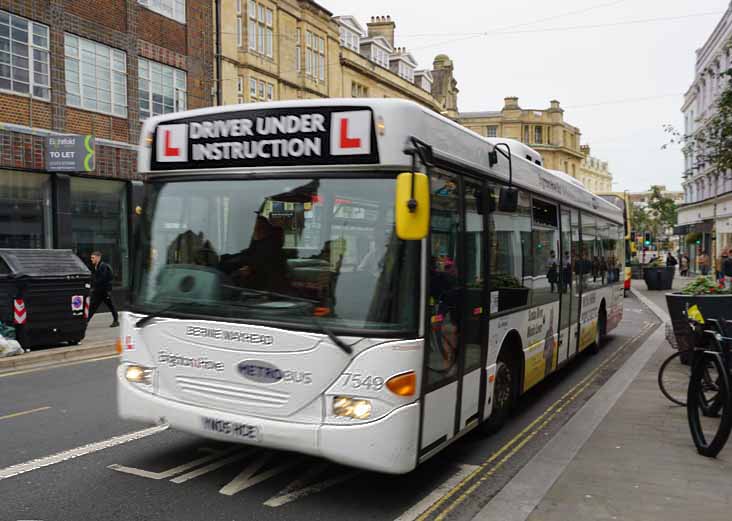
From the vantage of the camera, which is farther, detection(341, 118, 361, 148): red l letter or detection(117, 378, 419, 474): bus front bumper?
detection(341, 118, 361, 148): red l letter

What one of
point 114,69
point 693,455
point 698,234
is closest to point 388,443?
point 693,455

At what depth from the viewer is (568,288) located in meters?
9.12

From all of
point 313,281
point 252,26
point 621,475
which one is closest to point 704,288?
point 621,475

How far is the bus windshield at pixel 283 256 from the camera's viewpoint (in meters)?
4.41

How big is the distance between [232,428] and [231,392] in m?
0.25

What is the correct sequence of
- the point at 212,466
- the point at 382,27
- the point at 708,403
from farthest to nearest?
the point at 382,27 → the point at 708,403 → the point at 212,466

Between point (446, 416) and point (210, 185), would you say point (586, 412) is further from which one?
point (210, 185)

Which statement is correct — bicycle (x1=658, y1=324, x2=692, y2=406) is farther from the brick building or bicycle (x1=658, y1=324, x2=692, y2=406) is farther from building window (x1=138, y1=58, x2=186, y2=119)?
building window (x1=138, y1=58, x2=186, y2=119)

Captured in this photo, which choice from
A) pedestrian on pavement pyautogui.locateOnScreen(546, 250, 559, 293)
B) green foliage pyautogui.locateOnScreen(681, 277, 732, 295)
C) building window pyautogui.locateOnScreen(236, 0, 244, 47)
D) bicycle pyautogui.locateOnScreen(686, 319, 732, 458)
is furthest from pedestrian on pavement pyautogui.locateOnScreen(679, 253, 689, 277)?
bicycle pyautogui.locateOnScreen(686, 319, 732, 458)

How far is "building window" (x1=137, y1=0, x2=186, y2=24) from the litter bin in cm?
1148

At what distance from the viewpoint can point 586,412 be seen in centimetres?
730

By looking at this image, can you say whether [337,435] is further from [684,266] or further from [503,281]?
[684,266]

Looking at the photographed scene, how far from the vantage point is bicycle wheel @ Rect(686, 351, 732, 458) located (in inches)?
215

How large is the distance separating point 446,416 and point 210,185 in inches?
97.0
